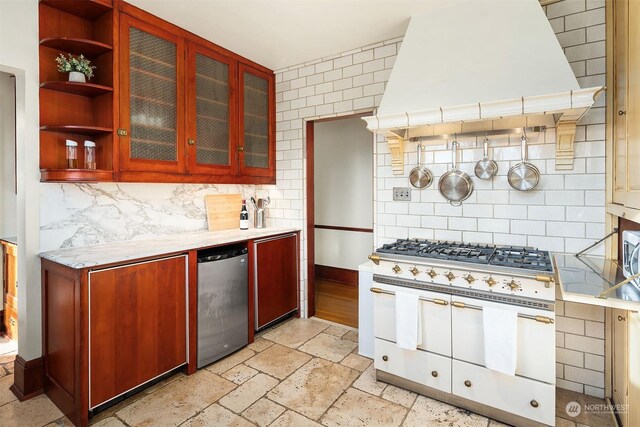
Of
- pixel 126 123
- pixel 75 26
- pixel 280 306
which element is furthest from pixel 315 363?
pixel 75 26

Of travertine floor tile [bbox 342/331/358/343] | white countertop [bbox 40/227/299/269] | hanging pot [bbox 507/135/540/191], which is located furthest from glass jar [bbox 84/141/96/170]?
hanging pot [bbox 507/135/540/191]

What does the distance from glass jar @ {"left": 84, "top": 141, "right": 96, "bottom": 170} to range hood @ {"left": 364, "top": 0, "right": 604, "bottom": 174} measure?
1.90 m

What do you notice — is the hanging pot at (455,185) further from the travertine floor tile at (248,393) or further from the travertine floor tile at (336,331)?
the travertine floor tile at (248,393)

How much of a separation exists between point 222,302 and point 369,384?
1250 mm

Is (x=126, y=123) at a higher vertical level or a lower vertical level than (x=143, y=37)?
lower

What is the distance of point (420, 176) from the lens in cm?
275

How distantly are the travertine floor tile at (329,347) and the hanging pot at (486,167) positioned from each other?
174 centimetres

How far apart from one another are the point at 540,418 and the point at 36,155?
132 inches

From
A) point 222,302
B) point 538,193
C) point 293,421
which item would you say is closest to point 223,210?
point 222,302

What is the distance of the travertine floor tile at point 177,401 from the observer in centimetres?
197

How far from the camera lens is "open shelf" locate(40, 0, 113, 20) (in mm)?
2170

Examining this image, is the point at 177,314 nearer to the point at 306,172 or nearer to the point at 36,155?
the point at 36,155

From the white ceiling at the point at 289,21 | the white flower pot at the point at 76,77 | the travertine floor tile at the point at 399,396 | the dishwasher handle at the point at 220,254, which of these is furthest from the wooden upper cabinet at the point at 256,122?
the travertine floor tile at the point at 399,396

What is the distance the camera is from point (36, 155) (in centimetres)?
216
